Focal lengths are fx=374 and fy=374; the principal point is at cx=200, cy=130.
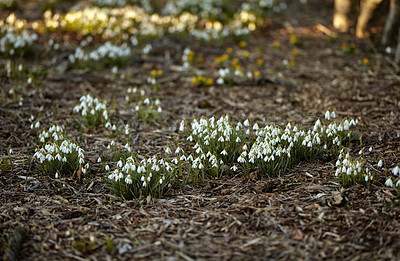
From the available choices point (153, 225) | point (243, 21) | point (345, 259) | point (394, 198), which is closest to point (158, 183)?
point (153, 225)

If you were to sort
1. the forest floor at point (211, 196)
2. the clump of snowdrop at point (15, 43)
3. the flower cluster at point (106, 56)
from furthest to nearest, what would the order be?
the flower cluster at point (106, 56), the clump of snowdrop at point (15, 43), the forest floor at point (211, 196)

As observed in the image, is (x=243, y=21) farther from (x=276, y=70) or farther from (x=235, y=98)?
(x=235, y=98)

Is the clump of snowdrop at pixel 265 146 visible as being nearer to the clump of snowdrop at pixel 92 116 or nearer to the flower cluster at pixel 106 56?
the clump of snowdrop at pixel 92 116

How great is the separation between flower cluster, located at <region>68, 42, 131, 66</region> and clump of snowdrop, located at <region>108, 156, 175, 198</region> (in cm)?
371

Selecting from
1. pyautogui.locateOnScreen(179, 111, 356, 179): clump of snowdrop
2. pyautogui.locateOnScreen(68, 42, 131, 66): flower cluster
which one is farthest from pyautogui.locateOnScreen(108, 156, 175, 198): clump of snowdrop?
pyautogui.locateOnScreen(68, 42, 131, 66): flower cluster

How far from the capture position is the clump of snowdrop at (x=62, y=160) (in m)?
3.53

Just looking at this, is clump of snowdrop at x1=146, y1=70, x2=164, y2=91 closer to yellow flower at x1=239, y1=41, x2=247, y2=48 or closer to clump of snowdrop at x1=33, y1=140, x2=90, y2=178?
yellow flower at x1=239, y1=41, x2=247, y2=48

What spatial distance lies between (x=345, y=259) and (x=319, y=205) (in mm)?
615

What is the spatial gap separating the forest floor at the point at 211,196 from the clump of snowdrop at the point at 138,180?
3.9 inches

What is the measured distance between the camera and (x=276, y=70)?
6652 mm

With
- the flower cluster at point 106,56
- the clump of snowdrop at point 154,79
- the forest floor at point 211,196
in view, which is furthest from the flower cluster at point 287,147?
the flower cluster at point 106,56

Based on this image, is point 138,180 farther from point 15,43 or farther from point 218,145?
point 15,43

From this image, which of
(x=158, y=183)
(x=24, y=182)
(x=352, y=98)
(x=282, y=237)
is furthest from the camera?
(x=352, y=98)

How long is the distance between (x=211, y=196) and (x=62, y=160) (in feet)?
4.76
